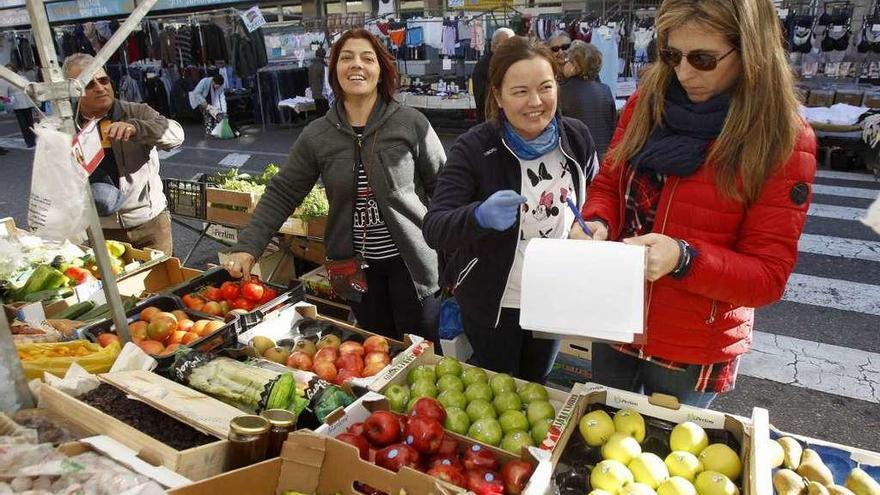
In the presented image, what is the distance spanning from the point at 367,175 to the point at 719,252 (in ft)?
5.53

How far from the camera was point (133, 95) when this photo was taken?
14898 mm

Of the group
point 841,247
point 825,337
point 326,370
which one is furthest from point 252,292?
point 841,247

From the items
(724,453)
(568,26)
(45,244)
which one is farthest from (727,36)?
(568,26)

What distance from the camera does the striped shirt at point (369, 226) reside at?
9.46ft

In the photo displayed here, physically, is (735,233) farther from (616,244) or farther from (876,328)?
(876,328)

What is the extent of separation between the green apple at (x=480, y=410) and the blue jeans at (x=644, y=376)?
0.43m

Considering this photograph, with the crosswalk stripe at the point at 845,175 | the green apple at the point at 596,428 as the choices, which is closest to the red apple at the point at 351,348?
the green apple at the point at 596,428

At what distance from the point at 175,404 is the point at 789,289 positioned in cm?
483

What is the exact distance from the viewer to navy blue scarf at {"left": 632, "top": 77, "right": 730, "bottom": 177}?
1.70 m

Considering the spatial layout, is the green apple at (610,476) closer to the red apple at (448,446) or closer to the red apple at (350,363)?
the red apple at (448,446)

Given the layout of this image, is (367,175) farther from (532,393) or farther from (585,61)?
(585,61)

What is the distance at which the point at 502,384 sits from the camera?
2232 millimetres

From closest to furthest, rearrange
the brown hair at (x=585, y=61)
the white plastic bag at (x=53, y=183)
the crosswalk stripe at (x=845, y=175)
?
1. the white plastic bag at (x=53, y=183)
2. the brown hair at (x=585, y=61)
3. the crosswalk stripe at (x=845, y=175)

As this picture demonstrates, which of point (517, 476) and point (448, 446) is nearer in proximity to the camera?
point (517, 476)
